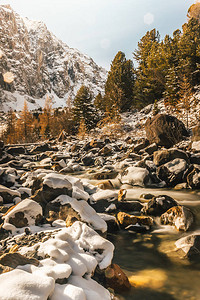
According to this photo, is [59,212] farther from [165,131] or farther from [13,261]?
[165,131]

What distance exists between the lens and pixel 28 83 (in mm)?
130250

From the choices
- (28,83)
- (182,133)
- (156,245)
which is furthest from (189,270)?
(28,83)

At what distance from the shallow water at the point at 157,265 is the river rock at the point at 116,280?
3.4 inches

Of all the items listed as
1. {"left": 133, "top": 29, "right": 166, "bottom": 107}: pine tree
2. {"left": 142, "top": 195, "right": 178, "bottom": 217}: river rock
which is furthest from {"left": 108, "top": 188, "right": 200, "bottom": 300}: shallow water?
{"left": 133, "top": 29, "right": 166, "bottom": 107}: pine tree

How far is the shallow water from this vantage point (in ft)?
7.61

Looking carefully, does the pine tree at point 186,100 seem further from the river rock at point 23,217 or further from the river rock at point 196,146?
the river rock at point 23,217

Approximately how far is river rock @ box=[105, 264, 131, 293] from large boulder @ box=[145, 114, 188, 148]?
9.55 meters

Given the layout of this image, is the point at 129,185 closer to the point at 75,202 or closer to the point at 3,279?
the point at 75,202

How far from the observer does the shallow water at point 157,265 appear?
2.32 metres

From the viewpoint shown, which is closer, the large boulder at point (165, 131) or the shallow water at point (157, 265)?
the shallow water at point (157, 265)

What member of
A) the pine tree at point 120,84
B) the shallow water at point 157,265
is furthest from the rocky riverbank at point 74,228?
the pine tree at point 120,84

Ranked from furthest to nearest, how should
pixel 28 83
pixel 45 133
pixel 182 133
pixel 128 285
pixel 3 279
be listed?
pixel 28 83 → pixel 45 133 → pixel 182 133 → pixel 128 285 → pixel 3 279

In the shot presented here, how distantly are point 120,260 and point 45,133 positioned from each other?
33.0 m

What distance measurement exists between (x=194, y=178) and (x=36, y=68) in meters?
155
